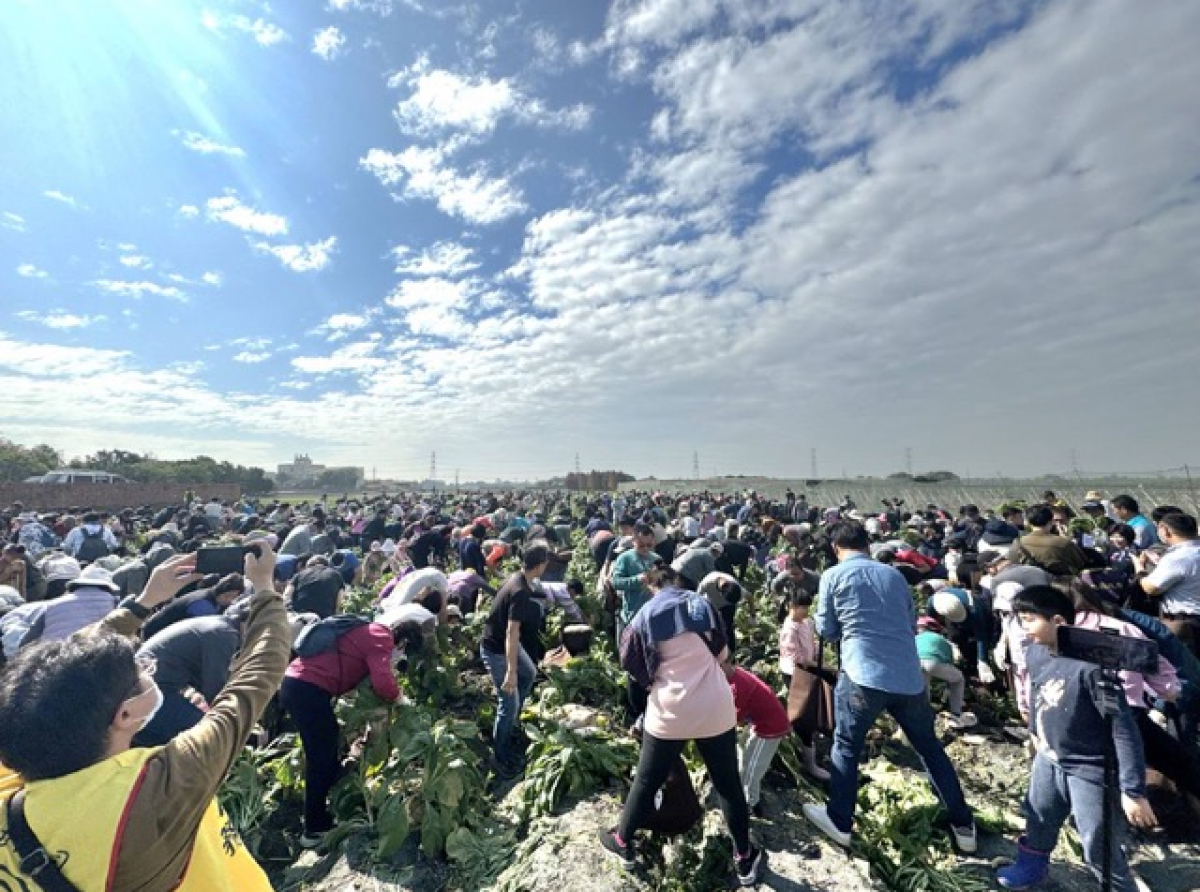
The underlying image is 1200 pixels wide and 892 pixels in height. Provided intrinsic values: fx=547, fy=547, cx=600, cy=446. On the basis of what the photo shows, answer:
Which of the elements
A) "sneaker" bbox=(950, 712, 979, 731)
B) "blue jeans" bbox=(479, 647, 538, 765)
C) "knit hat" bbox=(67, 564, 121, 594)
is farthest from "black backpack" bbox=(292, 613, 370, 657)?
"sneaker" bbox=(950, 712, 979, 731)

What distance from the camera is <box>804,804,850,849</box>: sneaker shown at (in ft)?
12.8

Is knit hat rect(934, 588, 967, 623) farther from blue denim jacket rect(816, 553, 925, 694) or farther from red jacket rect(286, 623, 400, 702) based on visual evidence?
red jacket rect(286, 623, 400, 702)

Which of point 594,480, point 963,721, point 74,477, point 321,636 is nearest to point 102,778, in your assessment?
point 321,636

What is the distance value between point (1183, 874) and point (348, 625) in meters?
6.17

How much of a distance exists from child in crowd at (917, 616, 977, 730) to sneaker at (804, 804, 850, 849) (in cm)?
240

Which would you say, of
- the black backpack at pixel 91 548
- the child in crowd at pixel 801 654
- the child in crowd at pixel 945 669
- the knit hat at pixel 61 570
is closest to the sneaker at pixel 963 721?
the child in crowd at pixel 945 669

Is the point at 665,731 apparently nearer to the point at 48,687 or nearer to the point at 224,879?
the point at 224,879

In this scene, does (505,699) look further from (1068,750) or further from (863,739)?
(1068,750)

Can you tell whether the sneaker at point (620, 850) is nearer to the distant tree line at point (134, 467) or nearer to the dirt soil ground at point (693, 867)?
the dirt soil ground at point (693, 867)

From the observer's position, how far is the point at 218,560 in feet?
12.0

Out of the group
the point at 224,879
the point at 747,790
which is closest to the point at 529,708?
the point at 747,790

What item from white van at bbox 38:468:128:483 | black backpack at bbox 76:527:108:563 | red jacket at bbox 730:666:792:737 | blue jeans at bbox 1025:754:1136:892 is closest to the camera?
blue jeans at bbox 1025:754:1136:892

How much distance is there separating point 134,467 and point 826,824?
74900 mm

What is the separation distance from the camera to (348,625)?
14.5 feet
